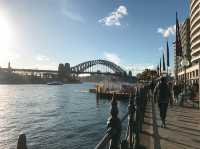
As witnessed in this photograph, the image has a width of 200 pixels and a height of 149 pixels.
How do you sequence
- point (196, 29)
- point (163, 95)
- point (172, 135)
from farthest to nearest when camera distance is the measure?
1. point (196, 29)
2. point (163, 95)
3. point (172, 135)

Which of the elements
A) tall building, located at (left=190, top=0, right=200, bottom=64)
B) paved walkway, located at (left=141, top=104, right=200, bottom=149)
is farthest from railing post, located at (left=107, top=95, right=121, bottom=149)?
tall building, located at (left=190, top=0, right=200, bottom=64)

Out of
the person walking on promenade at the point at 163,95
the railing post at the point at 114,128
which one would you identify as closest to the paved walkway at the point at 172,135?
the person walking on promenade at the point at 163,95

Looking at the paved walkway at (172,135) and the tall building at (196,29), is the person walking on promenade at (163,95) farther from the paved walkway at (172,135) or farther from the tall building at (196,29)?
the tall building at (196,29)

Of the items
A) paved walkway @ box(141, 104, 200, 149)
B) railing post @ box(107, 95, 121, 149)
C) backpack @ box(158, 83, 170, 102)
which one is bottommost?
paved walkway @ box(141, 104, 200, 149)

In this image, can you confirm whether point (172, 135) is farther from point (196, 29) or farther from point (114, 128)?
point (196, 29)

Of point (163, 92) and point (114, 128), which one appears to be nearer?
point (114, 128)

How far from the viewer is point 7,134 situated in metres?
28.5

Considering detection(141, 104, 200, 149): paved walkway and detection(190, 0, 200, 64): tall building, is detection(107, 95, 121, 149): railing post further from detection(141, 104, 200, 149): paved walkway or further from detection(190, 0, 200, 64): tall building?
detection(190, 0, 200, 64): tall building

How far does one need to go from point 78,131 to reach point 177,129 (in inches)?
683

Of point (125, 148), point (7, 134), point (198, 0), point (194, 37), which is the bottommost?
point (7, 134)

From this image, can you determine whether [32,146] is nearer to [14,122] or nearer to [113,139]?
[14,122]

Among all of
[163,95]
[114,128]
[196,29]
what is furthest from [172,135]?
[196,29]

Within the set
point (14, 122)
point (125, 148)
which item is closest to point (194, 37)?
point (14, 122)

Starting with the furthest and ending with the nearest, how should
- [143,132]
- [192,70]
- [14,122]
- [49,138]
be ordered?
[192,70]
[14,122]
[49,138]
[143,132]
